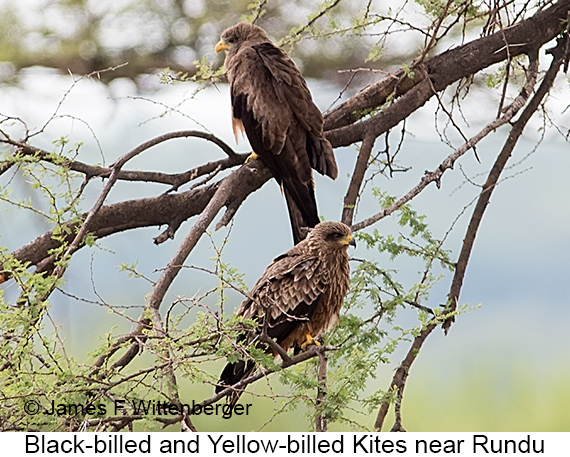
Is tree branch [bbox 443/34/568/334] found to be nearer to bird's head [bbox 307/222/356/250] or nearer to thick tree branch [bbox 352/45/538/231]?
thick tree branch [bbox 352/45/538/231]

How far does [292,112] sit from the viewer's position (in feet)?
6.53

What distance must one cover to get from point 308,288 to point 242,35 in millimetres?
814

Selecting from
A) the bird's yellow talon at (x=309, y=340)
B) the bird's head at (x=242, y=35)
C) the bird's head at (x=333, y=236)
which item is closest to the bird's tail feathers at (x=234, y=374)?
the bird's yellow talon at (x=309, y=340)

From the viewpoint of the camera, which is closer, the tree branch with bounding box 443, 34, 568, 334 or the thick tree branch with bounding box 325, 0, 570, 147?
the tree branch with bounding box 443, 34, 568, 334

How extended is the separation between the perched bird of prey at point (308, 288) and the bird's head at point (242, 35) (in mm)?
671

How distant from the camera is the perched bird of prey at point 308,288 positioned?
1.70 meters

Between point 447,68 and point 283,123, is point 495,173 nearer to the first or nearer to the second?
point 447,68

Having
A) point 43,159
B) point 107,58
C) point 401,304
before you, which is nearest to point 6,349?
point 43,159

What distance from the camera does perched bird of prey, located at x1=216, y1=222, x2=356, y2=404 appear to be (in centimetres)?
170

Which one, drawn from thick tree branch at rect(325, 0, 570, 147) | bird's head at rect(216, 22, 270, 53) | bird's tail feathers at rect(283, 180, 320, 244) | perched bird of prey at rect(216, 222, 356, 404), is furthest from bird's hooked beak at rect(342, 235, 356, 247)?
bird's head at rect(216, 22, 270, 53)

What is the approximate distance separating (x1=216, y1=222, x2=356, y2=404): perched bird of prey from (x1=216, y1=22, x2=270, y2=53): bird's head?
0.67 metres

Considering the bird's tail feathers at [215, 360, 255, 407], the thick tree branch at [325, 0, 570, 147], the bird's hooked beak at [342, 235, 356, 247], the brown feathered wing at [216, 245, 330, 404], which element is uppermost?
the thick tree branch at [325, 0, 570, 147]

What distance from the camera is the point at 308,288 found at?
1.72 meters

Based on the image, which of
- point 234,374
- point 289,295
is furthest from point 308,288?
point 234,374
